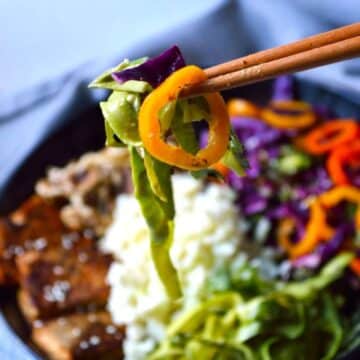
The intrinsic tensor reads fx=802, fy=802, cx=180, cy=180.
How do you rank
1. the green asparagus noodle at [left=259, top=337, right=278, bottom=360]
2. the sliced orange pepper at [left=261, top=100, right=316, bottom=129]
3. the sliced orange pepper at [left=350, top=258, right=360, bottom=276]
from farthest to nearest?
1. the sliced orange pepper at [left=261, top=100, right=316, bottom=129]
2. the sliced orange pepper at [left=350, top=258, right=360, bottom=276]
3. the green asparagus noodle at [left=259, top=337, right=278, bottom=360]

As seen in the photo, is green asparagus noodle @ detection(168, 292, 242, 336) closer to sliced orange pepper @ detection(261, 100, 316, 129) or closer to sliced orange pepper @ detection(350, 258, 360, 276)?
sliced orange pepper @ detection(350, 258, 360, 276)

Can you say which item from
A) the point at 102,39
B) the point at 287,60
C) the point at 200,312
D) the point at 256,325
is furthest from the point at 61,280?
the point at 102,39

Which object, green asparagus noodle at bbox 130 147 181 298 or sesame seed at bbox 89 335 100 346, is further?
sesame seed at bbox 89 335 100 346

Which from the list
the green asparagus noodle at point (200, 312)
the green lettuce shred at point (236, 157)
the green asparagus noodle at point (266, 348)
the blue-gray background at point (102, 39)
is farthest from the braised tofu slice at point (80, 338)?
the green lettuce shred at point (236, 157)

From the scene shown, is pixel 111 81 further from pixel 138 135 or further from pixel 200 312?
pixel 200 312

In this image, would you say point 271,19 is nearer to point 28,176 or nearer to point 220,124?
point 28,176

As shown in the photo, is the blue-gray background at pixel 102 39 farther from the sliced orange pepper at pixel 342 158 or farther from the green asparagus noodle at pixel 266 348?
the green asparagus noodle at pixel 266 348

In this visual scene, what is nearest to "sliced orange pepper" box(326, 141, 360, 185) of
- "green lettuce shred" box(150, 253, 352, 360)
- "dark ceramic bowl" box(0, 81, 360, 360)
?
"dark ceramic bowl" box(0, 81, 360, 360)
